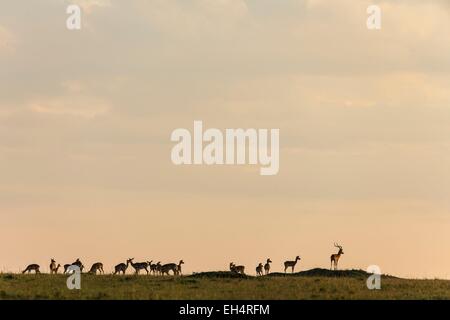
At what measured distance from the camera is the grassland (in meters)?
44.7

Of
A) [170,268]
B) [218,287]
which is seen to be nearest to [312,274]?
[170,268]

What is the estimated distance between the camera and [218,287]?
1903 inches

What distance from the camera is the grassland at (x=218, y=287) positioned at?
4466 cm

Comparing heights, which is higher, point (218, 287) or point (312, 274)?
point (312, 274)

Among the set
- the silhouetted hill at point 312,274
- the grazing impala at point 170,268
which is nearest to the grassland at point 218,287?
the silhouetted hill at point 312,274

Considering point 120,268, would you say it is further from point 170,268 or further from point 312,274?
point 312,274

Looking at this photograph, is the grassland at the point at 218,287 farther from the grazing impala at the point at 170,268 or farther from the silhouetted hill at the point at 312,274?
the grazing impala at the point at 170,268

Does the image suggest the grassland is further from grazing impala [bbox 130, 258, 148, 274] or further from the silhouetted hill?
grazing impala [bbox 130, 258, 148, 274]

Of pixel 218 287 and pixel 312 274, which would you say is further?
pixel 312 274

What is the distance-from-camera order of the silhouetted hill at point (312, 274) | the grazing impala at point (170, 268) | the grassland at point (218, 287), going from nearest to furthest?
the grassland at point (218, 287), the silhouetted hill at point (312, 274), the grazing impala at point (170, 268)

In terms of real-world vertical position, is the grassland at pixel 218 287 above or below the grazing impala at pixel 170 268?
below
